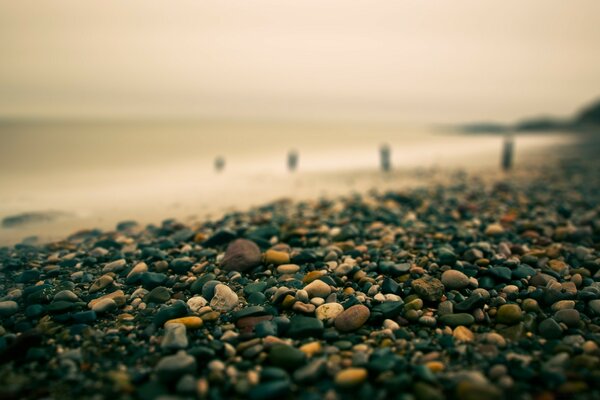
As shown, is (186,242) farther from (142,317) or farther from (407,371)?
(407,371)

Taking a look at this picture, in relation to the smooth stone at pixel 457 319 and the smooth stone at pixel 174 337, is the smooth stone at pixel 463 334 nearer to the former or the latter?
the smooth stone at pixel 457 319

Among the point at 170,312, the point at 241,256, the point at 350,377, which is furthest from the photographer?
the point at 241,256

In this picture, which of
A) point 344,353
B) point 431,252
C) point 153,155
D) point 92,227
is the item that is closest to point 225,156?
point 153,155

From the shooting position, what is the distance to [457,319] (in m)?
3.55

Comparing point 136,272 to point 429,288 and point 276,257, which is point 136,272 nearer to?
point 276,257

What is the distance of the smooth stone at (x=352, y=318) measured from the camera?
3455 millimetres

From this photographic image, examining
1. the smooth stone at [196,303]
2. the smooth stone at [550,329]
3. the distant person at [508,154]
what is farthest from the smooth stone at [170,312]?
the distant person at [508,154]

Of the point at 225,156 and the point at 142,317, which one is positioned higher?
the point at 225,156

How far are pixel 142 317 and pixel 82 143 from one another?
95.2 ft

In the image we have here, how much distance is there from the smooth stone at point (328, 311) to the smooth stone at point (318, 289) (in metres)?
0.24

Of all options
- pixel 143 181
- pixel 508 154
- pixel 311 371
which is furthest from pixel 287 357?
pixel 508 154

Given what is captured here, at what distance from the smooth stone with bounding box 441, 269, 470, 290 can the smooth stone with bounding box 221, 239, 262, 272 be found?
2.23 meters

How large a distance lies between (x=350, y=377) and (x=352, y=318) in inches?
31.3

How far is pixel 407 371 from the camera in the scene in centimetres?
291
